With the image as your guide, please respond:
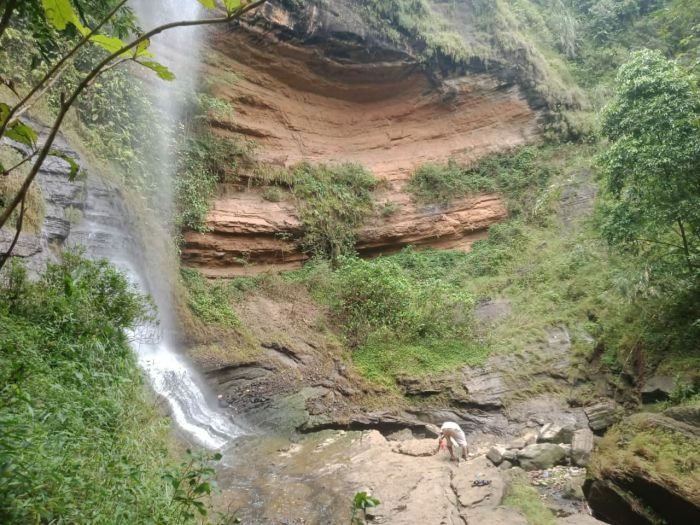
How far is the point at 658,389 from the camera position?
26.0 feet

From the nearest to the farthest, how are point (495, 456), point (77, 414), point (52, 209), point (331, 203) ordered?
point (77, 414)
point (495, 456)
point (52, 209)
point (331, 203)

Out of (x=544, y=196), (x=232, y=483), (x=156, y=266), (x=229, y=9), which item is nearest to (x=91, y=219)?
(x=156, y=266)

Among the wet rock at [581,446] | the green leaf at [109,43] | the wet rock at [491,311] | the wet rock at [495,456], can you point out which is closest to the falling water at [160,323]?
the wet rock at [495,456]

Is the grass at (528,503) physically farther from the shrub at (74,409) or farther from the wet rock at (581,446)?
the shrub at (74,409)

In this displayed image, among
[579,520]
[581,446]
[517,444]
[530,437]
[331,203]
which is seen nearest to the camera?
[579,520]

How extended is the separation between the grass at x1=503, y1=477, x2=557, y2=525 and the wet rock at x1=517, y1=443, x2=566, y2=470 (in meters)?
0.95

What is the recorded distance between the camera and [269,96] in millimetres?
15680

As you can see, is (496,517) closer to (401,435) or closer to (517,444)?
(517,444)

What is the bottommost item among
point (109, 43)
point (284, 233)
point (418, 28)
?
point (109, 43)

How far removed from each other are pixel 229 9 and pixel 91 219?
8.58 metres

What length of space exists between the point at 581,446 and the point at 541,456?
69cm

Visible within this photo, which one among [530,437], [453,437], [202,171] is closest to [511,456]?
[453,437]

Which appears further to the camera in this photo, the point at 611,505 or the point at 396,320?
the point at 396,320

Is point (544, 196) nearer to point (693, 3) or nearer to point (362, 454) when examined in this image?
point (693, 3)
